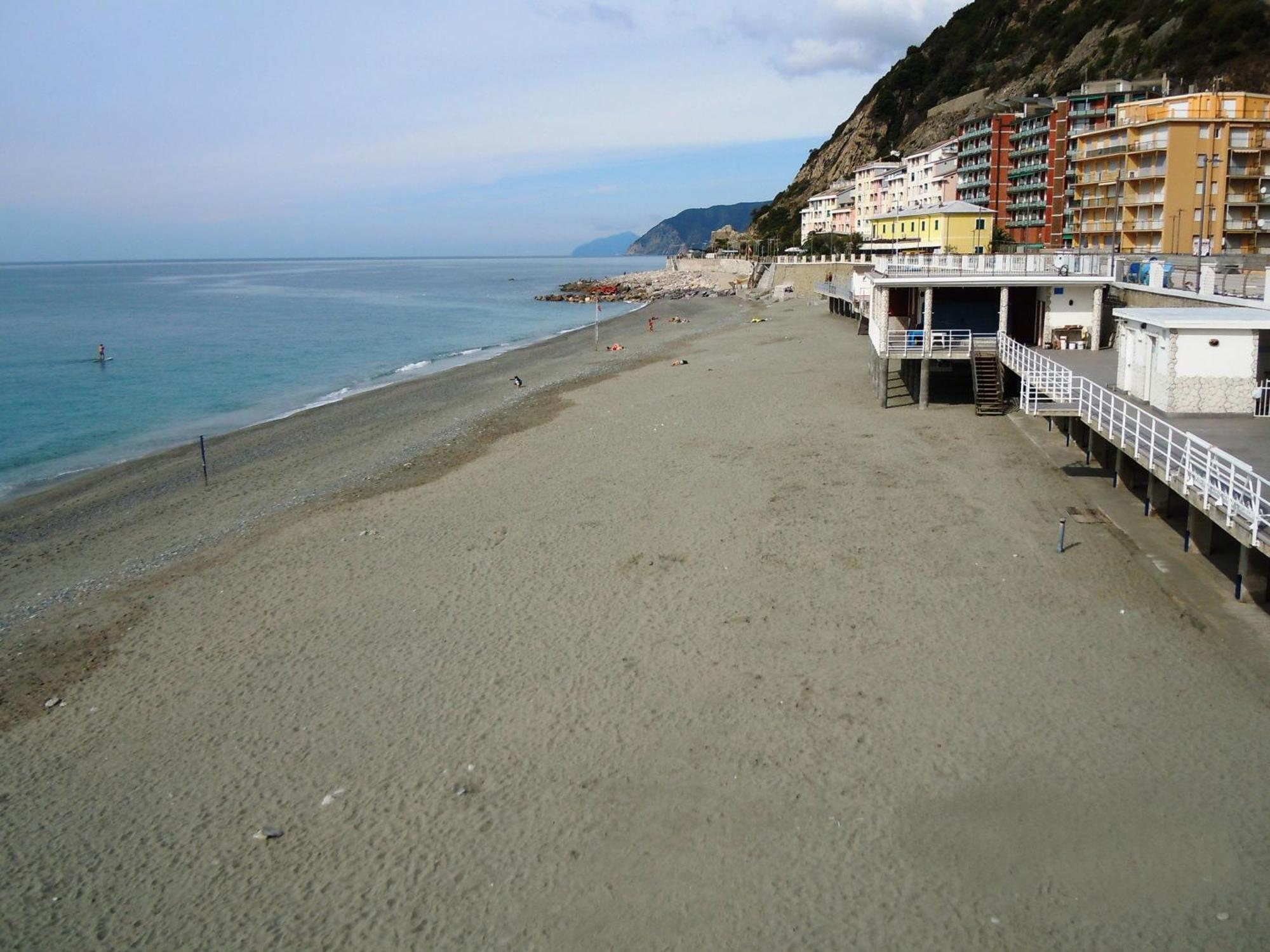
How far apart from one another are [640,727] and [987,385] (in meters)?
16.6

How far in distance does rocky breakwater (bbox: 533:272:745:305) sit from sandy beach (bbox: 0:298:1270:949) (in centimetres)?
6922

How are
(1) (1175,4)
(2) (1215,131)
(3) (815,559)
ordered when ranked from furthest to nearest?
(1) (1175,4) < (2) (1215,131) < (3) (815,559)

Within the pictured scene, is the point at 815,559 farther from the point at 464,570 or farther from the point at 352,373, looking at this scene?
the point at 352,373

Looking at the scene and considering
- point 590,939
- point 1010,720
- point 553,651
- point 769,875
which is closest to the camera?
point 590,939

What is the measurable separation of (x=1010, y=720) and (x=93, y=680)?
10255 mm

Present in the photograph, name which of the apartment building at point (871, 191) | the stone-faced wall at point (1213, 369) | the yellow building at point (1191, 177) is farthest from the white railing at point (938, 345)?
the apartment building at point (871, 191)

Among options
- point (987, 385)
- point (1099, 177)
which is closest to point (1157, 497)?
point (987, 385)

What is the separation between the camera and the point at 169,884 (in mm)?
7648

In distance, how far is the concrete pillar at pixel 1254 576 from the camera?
433 inches

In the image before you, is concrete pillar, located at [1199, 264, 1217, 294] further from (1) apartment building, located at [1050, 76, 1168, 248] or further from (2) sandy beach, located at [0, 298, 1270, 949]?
(1) apartment building, located at [1050, 76, 1168, 248]

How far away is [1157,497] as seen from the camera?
14438 mm

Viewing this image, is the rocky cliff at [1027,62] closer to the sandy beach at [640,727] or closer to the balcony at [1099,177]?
the balcony at [1099,177]

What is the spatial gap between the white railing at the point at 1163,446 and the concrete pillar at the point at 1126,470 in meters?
0.78

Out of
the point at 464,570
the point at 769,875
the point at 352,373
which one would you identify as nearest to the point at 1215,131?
the point at 352,373
